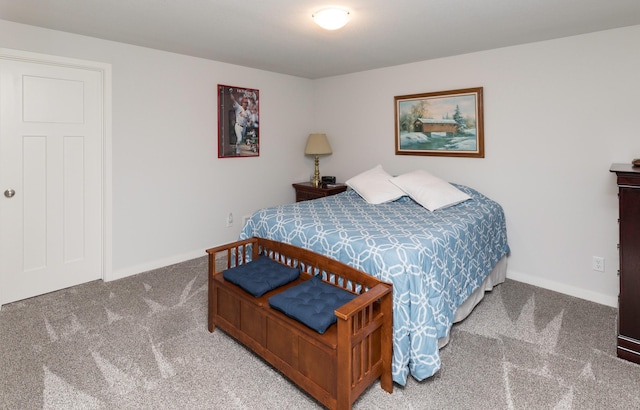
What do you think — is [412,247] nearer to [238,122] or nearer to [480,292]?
[480,292]

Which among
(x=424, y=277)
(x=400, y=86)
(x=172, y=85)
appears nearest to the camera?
(x=424, y=277)

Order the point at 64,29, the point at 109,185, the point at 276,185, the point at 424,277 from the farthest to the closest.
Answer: the point at 276,185
the point at 109,185
the point at 64,29
the point at 424,277

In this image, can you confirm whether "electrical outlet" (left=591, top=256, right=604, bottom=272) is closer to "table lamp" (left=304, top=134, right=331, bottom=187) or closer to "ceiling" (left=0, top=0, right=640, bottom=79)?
"ceiling" (left=0, top=0, right=640, bottom=79)

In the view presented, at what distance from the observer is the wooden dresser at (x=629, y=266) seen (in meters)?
2.17

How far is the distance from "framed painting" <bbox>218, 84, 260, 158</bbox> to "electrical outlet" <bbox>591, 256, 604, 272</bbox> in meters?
3.58

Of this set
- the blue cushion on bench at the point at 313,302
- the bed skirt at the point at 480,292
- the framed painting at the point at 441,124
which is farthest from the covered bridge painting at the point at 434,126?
the blue cushion on bench at the point at 313,302

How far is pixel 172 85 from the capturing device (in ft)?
12.0

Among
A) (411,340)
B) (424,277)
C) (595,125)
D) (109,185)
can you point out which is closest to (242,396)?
(411,340)

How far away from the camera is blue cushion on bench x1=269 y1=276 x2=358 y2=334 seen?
1.80 meters

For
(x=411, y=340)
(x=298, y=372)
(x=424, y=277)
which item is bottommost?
(x=298, y=372)

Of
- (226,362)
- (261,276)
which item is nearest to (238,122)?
(261,276)

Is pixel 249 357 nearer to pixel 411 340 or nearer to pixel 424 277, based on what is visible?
pixel 411 340

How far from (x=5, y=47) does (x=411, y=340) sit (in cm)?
353

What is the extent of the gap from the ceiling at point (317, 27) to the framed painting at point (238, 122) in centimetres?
58
